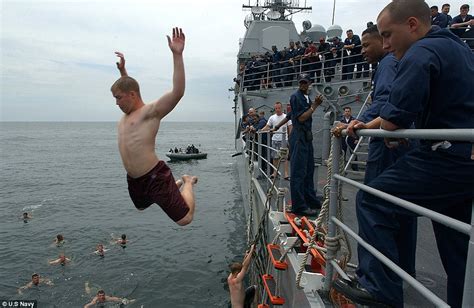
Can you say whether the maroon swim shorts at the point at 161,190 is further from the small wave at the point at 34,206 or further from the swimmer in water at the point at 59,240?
the small wave at the point at 34,206

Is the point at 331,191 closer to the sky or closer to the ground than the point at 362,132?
closer to the ground

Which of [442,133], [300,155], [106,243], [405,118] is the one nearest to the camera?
[442,133]

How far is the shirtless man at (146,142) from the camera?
3104 millimetres

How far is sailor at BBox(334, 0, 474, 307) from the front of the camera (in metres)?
1.86

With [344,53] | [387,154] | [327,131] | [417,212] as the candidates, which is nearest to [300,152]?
[327,131]

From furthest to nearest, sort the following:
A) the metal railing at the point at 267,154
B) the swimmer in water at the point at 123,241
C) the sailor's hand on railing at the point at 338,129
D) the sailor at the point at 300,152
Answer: the swimmer in water at the point at 123,241 < the metal railing at the point at 267,154 < the sailor at the point at 300,152 < the sailor's hand on railing at the point at 338,129

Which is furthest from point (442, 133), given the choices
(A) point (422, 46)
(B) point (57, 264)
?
(B) point (57, 264)

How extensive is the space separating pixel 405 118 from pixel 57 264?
557 inches

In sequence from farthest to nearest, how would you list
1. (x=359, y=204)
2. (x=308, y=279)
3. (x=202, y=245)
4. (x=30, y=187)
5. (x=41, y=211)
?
(x=30, y=187) → (x=41, y=211) → (x=202, y=245) → (x=308, y=279) → (x=359, y=204)

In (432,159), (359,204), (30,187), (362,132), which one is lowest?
(30,187)

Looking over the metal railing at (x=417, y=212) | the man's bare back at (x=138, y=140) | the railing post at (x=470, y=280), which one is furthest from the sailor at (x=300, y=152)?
the railing post at (x=470, y=280)

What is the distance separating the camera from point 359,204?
2453 millimetres

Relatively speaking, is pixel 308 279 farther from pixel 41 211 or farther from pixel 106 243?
pixel 41 211

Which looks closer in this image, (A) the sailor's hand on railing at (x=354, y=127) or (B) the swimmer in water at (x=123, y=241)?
(A) the sailor's hand on railing at (x=354, y=127)
